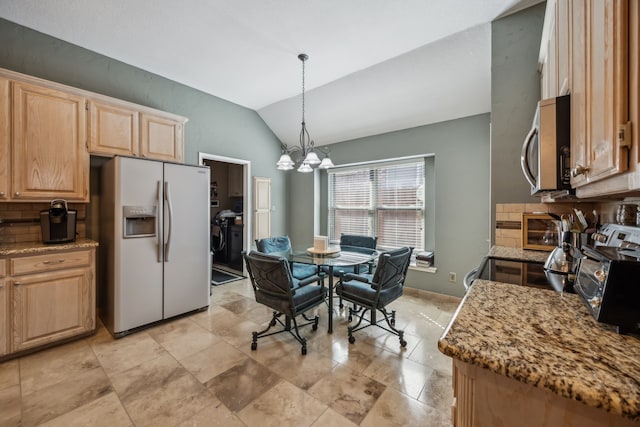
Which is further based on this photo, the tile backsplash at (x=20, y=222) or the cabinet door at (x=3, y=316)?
the tile backsplash at (x=20, y=222)

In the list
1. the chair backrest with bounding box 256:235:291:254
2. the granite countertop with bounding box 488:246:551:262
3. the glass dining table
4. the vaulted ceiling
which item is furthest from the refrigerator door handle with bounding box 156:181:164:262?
the granite countertop with bounding box 488:246:551:262

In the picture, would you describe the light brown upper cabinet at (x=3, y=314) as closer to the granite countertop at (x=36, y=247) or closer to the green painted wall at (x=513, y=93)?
the granite countertop at (x=36, y=247)

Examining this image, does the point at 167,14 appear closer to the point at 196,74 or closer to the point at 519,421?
the point at 196,74

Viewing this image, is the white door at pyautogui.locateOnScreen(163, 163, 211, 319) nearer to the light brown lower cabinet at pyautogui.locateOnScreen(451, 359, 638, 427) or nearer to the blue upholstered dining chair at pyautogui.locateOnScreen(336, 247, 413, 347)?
the blue upholstered dining chair at pyautogui.locateOnScreen(336, 247, 413, 347)

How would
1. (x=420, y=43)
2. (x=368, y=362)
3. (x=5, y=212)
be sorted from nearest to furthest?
(x=368, y=362) → (x=5, y=212) → (x=420, y=43)

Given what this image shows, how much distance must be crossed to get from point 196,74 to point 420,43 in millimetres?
2659

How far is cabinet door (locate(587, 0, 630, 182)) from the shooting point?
606 millimetres

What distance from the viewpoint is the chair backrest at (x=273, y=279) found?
2.06 metres

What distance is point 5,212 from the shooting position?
2.37m

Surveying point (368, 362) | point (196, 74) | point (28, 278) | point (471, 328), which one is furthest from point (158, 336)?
point (196, 74)

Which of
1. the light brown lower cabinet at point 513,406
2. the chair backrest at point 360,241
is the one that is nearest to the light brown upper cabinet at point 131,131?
the chair backrest at point 360,241

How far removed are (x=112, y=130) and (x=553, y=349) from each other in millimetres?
3571

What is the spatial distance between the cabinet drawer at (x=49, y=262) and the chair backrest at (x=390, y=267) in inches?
106

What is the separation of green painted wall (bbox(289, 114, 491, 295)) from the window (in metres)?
0.22
